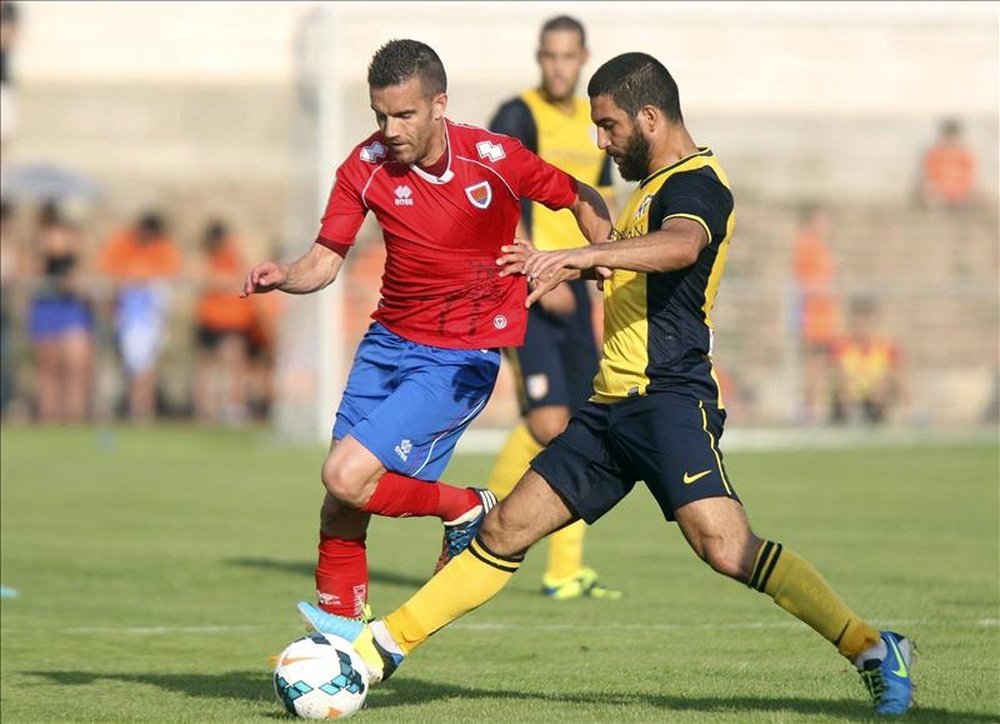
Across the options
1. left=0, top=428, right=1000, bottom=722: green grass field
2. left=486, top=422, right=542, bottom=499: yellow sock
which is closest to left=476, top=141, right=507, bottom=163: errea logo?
left=0, top=428, right=1000, bottom=722: green grass field

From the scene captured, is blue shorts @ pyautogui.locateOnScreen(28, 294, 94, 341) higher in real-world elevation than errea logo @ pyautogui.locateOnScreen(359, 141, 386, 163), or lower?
lower

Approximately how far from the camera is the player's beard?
711 cm

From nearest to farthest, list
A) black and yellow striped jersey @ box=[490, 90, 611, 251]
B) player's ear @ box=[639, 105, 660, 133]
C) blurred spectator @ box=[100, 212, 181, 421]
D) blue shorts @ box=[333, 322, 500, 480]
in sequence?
player's ear @ box=[639, 105, 660, 133] → blue shorts @ box=[333, 322, 500, 480] → black and yellow striped jersey @ box=[490, 90, 611, 251] → blurred spectator @ box=[100, 212, 181, 421]

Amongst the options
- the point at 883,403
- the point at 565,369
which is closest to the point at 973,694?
the point at 565,369

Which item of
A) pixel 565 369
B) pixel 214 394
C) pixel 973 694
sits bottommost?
pixel 214 394

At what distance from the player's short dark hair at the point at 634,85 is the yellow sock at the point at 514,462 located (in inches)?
148

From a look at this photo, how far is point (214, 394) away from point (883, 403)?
25.4ft

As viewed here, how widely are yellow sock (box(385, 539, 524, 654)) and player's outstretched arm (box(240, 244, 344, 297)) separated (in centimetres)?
124

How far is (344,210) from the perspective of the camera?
25.8 feet

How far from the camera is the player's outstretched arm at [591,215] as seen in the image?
7.95 metres

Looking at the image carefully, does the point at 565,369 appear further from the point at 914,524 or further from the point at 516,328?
the point at 914,524

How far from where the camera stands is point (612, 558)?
40.3 ft

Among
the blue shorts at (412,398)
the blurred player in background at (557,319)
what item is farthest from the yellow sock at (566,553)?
the blue shorts at (412,398)

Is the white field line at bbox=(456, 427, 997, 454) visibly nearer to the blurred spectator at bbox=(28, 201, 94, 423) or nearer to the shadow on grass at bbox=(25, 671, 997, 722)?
the blurred spectator at bbox=(28, 201, 94, 423)
